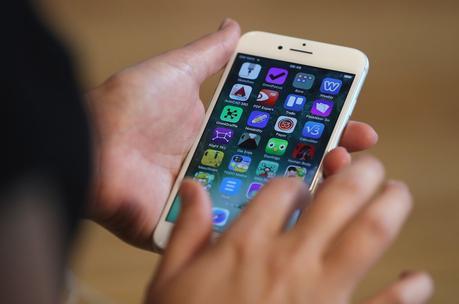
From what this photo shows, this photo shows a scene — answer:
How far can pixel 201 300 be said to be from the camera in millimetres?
535

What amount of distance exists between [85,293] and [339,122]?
680 mm

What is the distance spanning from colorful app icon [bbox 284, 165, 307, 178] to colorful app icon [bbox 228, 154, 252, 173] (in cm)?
5

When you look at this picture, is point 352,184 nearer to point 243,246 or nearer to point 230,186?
point 243,246

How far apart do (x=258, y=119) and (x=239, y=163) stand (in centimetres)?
6

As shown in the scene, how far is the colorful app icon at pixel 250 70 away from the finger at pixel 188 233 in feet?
1.25

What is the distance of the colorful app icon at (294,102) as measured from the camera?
0.94 m

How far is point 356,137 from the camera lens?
94cm

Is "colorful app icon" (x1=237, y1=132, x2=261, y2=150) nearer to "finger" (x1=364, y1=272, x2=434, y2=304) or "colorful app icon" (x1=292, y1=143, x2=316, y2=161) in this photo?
"colorful app icon" (x1=292, y1=143, x2=316, y2=161)

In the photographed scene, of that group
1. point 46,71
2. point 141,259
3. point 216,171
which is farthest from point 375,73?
point 46,71

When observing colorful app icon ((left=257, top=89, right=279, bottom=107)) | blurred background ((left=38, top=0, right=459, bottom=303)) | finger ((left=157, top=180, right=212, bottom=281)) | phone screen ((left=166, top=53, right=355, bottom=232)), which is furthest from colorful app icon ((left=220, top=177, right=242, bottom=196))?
blurred background ((left=38, top=0, right=459, bottom=303))

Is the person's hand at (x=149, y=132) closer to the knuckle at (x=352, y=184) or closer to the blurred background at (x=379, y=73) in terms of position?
the knuckle at (x=352, y=184)

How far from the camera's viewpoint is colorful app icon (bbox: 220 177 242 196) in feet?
2.93

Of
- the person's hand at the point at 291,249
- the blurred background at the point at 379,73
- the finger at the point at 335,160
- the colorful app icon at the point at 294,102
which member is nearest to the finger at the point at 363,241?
the person's hand at the point at 291,249

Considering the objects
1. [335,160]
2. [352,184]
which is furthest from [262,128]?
[352,184]
